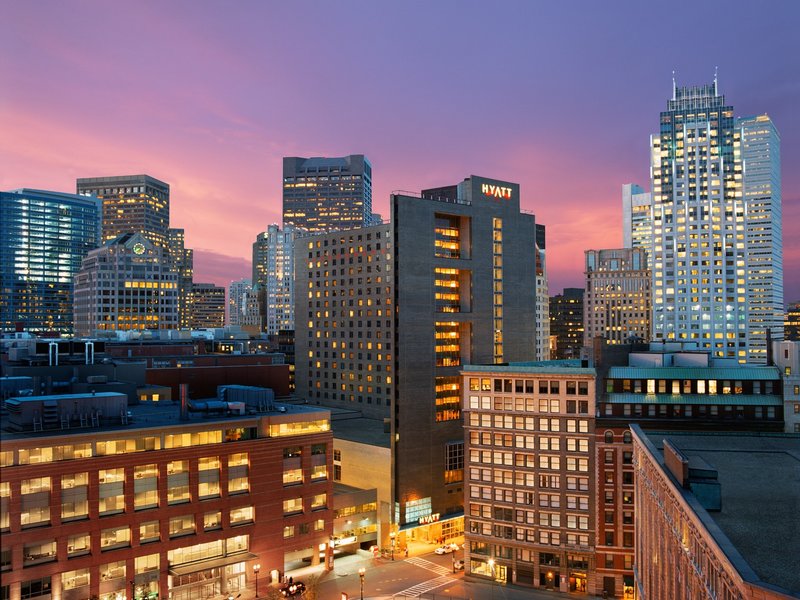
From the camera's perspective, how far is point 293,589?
89125mm

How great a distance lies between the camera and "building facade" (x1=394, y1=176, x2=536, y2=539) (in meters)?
137

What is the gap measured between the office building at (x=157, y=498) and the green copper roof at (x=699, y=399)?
4890 centimetres

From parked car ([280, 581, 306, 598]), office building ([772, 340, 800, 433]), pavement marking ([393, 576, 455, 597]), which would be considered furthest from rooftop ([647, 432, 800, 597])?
parked car ([280, 581, 306, 598])

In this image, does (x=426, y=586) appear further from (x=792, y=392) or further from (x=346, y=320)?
(x=346, y=320)

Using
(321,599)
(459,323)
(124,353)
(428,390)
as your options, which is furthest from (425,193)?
(321,599)

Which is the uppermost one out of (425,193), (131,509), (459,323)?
(425,193)

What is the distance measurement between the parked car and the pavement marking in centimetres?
1615

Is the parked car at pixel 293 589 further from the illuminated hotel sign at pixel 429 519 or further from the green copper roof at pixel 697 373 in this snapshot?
the green copper roof at pixel 697 373

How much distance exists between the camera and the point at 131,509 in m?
85.3

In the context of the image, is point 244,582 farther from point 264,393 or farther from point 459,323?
point 459,323

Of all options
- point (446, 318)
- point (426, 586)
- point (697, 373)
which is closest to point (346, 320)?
point (446, 318)

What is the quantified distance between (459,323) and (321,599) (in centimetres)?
7318

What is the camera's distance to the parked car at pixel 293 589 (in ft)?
293

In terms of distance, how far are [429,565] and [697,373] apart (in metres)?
56.4
